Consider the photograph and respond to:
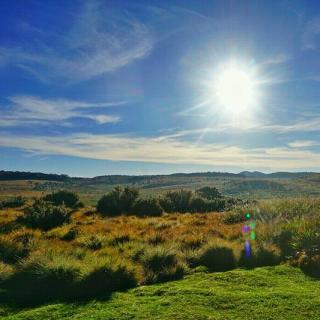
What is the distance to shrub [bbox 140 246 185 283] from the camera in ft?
35.7

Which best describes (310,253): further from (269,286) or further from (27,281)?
(27,281)

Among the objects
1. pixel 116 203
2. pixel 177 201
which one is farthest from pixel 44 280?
pixel 177 201

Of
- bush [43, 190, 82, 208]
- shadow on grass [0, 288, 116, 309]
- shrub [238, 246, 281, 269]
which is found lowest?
shadow on grass [0, 288, 116, 309]

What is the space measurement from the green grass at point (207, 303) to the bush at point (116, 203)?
78.0 feet

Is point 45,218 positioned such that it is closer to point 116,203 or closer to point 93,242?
point 93,242

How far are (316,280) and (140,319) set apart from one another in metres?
4.74

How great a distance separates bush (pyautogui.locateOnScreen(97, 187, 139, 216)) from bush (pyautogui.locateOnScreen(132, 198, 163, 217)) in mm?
480

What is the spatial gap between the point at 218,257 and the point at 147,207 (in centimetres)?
2143

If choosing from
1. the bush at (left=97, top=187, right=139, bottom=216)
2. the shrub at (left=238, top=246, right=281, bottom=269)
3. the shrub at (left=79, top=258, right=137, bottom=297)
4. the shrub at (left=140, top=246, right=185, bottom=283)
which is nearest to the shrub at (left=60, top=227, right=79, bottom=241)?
the shrub at (left=140, top=246, right=185, bottom=283)

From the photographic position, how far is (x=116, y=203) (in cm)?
3469

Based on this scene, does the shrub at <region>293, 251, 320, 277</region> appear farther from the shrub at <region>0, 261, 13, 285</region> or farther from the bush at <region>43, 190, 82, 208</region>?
the bush at <region>43, 190, 82, 208</region>

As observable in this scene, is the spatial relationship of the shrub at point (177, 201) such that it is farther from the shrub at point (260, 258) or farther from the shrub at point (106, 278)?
the shrub at point (106, 278)

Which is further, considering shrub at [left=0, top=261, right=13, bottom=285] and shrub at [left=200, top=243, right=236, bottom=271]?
shrub at [left=200, top=243, right=236, bottom=271]

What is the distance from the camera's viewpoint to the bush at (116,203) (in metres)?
34.2
